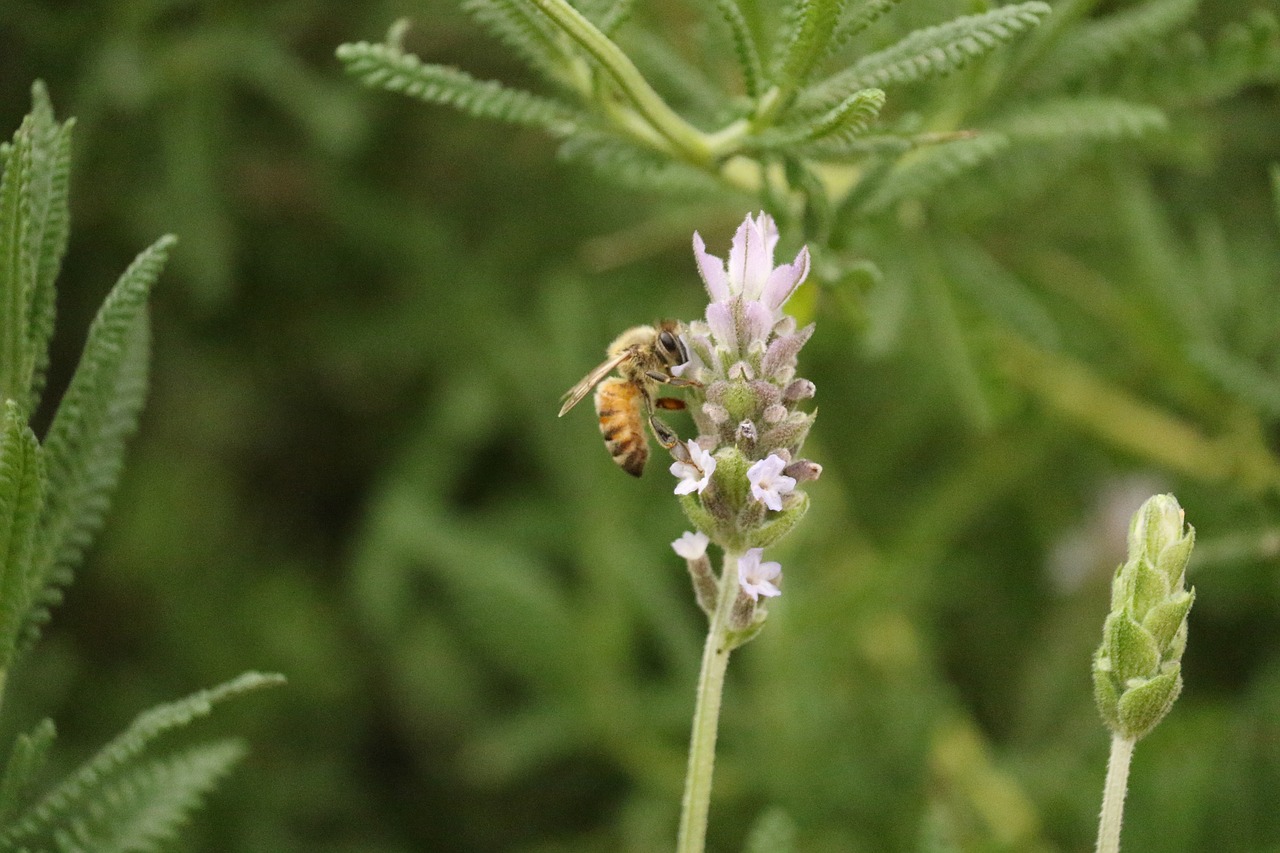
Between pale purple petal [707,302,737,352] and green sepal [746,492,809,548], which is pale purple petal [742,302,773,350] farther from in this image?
green sepal [746,492,809,548]

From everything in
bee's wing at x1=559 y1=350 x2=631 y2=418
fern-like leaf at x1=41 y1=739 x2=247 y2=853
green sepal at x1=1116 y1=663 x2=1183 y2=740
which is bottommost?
fern-like leaf at x1=41 y1=739 x2=247 y2=853

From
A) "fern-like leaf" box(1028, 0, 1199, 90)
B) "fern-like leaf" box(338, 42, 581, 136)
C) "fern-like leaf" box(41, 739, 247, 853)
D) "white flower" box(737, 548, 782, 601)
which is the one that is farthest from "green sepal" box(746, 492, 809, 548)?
"fern-like leaf" box(1028, 0, 1199, 90)

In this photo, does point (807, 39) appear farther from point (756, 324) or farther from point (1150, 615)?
point (1150, 615)

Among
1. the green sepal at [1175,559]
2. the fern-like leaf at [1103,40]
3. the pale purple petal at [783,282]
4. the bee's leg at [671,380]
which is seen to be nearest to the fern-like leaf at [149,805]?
the bee's leg at [671,380]

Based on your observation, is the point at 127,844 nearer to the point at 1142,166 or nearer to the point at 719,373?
the point at 719,373

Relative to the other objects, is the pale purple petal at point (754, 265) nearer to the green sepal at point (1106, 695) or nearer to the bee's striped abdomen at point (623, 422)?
the bee's striped abdomen at point (623, 422)

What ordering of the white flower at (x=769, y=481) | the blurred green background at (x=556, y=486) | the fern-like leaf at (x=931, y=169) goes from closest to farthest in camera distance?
the white flower at (x=769, y=481) < the fern-like leaf at (x=931, y=169) < the blurred green background at (x=556, y=486)

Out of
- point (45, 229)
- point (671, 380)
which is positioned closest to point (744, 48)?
point (671, 380)
